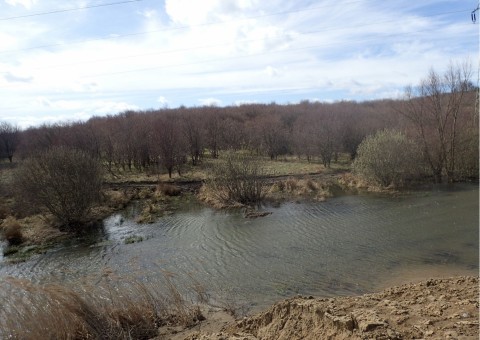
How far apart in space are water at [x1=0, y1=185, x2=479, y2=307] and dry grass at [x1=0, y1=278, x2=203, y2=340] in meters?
2.21

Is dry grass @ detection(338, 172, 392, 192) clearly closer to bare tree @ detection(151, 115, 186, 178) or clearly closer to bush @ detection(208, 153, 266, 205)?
bush @ detection(208, 153, 266, 205)

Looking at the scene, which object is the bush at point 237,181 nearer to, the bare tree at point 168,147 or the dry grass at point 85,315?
the bare tree at point 168,147

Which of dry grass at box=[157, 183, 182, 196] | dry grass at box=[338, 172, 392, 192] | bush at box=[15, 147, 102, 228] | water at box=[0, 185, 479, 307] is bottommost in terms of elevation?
water at box=[0, 185, 479, 307]

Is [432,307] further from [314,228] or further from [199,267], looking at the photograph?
[314,228]

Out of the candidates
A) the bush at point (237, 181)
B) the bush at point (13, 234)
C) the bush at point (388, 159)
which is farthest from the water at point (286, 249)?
the bush at point (388, 159)

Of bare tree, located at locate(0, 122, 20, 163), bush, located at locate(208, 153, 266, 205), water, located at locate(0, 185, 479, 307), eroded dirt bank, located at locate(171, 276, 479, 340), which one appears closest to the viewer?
eroded dirt bank, located at locate(171, 276, 479, 340)

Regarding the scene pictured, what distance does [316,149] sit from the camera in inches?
1939

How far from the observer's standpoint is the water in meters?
12.8

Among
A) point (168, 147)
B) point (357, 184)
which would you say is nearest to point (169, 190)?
point (168, 147)

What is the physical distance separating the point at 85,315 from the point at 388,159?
26.6m

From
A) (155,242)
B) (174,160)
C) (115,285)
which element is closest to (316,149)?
(174,160)

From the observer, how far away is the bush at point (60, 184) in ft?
71.2

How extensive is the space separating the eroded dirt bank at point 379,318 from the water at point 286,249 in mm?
2558

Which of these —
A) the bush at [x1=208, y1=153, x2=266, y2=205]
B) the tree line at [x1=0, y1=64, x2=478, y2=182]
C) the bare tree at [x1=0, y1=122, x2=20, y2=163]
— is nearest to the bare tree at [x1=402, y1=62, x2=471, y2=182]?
the tree line at [x1=0, y1=64, x2=478, y2=182]
